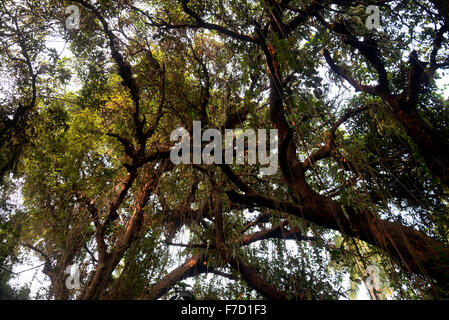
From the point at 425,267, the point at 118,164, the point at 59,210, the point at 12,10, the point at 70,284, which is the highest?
the point at 12,10

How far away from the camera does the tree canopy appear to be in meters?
2.13

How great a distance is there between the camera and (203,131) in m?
2.56

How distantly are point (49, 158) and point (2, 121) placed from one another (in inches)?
28.3

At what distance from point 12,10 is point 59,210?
257cm

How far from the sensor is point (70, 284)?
106 inches

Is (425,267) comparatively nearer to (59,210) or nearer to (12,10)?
(59,210)

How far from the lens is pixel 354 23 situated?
7.55 feet

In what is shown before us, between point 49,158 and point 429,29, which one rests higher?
point 429,29

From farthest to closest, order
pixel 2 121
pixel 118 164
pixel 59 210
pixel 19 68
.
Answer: pixel 118 164
pixel 59 210
pixel 19 68
pixel 2 121

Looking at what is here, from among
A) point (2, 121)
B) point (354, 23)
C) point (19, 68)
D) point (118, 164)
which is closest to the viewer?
point (354, 23)

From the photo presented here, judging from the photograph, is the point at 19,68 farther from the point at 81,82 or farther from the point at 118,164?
the point at 118,164

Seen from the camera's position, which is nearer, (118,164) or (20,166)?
(20,166)

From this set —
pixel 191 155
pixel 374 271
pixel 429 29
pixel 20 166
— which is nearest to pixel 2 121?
pixel 20 166

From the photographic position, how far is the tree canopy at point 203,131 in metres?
2.13
